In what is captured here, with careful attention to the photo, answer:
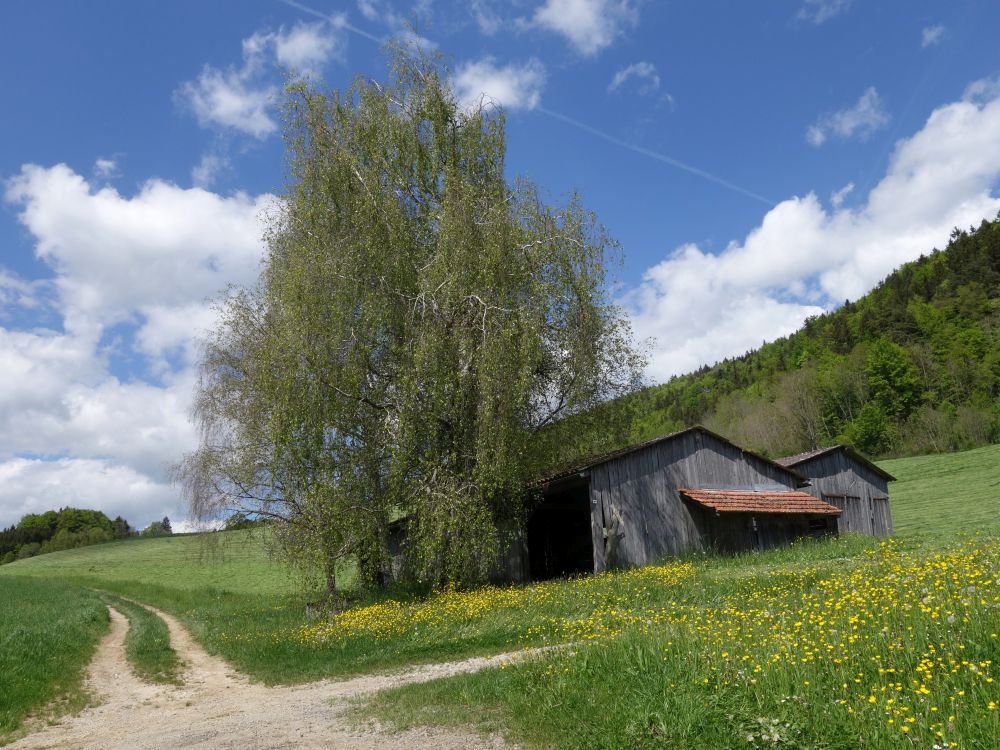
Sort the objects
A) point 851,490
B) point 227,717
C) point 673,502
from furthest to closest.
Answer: point 851,490 → point 673,502 → point 227,717

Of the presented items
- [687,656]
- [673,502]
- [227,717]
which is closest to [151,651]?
[227,717]

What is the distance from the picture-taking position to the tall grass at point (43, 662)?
998 cm

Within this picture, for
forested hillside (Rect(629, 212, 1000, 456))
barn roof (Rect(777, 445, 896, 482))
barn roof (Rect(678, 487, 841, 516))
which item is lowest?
barn roof (Rect(678, 487, 841, 516))

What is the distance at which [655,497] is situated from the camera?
2433cm

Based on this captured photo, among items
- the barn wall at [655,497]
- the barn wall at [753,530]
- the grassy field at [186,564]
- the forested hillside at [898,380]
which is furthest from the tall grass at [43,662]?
the forested hillside at [898,380]

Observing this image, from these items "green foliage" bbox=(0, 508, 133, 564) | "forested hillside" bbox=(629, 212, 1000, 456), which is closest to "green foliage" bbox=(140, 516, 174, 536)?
"green foliage" bbox=(0, 508, 133, 564)

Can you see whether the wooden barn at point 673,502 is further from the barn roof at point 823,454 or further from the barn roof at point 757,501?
the barn roof at point 823,454

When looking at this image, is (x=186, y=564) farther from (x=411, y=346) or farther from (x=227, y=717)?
(x=227, y=717)

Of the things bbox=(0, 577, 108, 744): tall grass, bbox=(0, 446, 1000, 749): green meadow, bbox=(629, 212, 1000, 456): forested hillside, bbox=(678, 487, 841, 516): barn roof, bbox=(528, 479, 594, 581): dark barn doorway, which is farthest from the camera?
bbox=(629, 212, 1000, 456): forested hillside

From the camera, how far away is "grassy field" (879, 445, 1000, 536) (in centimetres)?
3294

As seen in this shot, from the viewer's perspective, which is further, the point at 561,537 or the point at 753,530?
the point at 561,537

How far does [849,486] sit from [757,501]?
15236 mm

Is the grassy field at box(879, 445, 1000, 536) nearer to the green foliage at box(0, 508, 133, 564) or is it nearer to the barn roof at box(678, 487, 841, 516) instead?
the barn roof at box(678, 487, 841, 516)

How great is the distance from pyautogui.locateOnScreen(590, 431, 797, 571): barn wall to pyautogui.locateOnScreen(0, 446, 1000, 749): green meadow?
4.76 m
